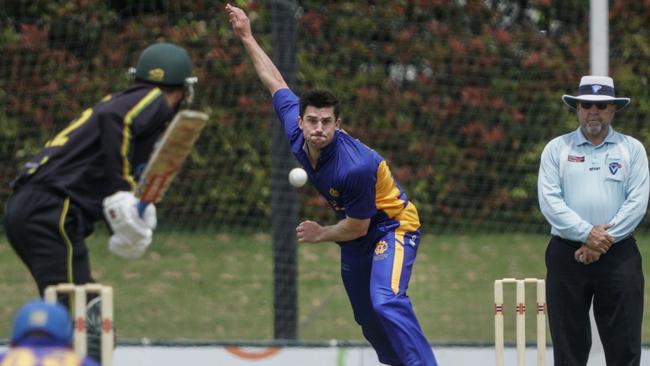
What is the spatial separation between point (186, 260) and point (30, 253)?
3839 millimetres

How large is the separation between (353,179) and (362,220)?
178mm

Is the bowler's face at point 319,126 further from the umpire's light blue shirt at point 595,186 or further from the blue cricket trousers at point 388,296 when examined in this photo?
the umpire's light blue shirt at point 595,186

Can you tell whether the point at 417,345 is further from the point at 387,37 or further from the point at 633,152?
the point at 387,37

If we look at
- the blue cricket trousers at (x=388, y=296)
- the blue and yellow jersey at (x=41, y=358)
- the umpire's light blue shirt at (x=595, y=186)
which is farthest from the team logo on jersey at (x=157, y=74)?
the blue and yellow jersey at (x=41, y=358)

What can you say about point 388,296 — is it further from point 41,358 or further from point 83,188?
point 41,358

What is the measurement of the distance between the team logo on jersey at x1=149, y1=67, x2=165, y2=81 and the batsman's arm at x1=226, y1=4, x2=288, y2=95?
59cm

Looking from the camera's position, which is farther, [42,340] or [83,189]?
[83,189]

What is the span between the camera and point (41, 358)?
2838mm

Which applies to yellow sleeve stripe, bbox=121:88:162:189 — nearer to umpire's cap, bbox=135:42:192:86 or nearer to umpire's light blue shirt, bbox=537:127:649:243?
umpire's cap, bbox=135:42:192:86

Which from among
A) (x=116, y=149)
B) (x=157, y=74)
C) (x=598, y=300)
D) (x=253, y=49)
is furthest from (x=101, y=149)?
(x=598, y=300)

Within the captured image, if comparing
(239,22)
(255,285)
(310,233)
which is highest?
(239,22)

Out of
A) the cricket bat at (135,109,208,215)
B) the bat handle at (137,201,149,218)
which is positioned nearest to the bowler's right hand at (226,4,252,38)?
the cricket bat at (135,109,208,215)

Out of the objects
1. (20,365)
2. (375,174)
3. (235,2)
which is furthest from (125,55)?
(20,365)

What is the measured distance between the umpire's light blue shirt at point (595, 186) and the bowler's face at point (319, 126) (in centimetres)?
95
